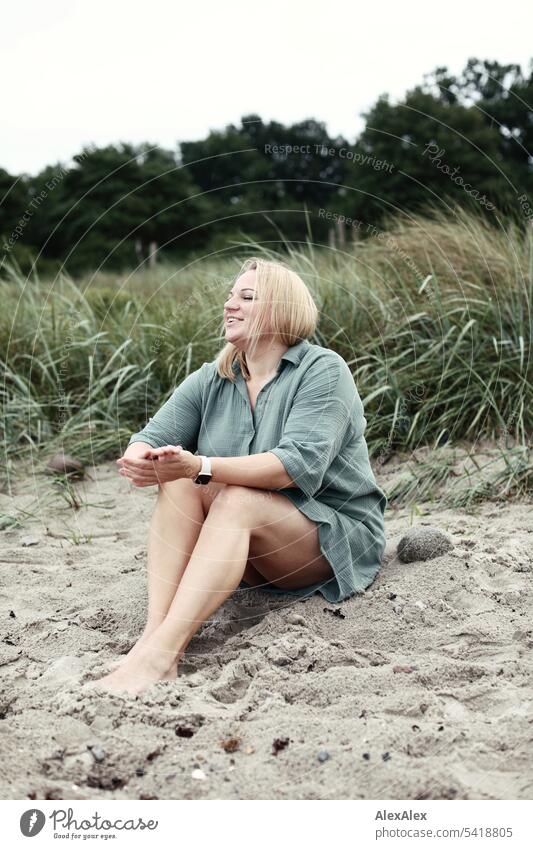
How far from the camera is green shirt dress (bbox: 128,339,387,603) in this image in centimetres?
274

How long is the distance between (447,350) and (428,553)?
1854 millimetres

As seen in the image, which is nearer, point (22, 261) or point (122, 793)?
point (122, 793)

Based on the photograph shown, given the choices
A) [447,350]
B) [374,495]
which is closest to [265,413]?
[374,495]

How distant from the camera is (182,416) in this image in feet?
9.95

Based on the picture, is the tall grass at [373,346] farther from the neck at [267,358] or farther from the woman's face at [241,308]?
the woman's face at [241,308]

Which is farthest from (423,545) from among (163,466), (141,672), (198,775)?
(198,775)

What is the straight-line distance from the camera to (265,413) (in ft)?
9.53

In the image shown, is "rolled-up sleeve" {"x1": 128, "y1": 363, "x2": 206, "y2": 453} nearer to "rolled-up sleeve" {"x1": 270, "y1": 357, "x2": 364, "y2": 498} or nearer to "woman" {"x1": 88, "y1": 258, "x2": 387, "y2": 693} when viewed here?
"woman" {"x1": 88, "y1": 258, "x2": 387, "y2": 693}

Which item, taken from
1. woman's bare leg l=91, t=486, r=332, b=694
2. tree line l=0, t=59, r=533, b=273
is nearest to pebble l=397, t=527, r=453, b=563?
woman's bare leg l=91, t=486, r=332, b=694

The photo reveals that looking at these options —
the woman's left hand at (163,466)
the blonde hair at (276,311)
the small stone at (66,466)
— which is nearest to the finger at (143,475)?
the woman's left hand at (163,466)

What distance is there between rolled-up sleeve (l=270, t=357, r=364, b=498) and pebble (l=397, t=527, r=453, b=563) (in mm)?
533

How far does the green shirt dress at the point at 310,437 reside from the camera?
2736 millimetres

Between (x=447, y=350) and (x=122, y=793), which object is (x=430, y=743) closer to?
(x=122, y=793)

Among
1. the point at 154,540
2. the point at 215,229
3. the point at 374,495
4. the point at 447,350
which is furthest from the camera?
the point at 215,229
